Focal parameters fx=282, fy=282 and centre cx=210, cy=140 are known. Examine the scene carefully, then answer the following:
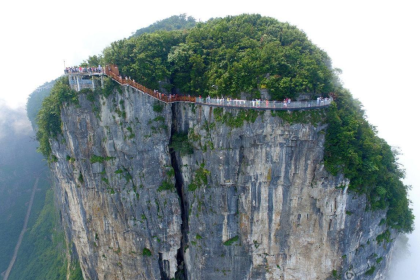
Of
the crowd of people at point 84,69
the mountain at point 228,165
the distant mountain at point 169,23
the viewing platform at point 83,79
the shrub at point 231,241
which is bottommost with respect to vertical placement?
the shrub at point 231,241

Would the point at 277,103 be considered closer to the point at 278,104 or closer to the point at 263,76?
the point at 278,104

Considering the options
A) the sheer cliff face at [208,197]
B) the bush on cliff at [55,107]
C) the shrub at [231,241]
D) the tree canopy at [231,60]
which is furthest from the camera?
the shrub at [231,241]

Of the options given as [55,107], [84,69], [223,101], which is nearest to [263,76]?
[223,101]

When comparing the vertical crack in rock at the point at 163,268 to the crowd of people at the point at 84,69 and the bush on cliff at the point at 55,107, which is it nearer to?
the bush on cliff at the point at 55,107

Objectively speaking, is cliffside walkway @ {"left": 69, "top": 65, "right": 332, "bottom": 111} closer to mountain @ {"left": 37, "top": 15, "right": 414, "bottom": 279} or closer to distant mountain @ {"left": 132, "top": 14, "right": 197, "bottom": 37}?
mountain @ {"left": 37, "top": 15, "right": 414, "bottom": 279}

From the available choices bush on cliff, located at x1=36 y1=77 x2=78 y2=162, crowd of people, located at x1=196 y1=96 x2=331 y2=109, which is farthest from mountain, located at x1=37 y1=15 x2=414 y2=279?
crowd of people, located at x1=196 y1=96 x2=331 y2=109

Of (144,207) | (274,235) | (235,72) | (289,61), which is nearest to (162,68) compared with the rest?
(235,72)

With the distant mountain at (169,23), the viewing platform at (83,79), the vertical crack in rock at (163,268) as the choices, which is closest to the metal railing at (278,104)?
the viewing platform at (83,79)
